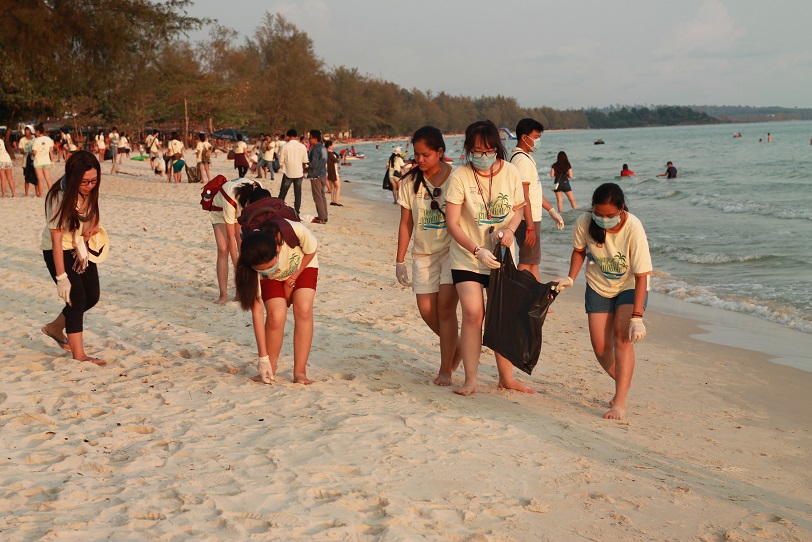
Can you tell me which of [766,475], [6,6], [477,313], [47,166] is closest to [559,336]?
[477,313]

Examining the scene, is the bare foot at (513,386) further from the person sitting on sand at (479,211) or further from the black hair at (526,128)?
the black hair at (526,128)

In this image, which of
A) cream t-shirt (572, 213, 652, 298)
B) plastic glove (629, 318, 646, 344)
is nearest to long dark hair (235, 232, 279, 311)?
cream t-shirt (572, 213, 652, 298)

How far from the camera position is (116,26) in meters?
20.9

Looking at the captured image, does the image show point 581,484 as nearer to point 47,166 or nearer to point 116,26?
point 47,166

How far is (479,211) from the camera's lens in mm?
5363

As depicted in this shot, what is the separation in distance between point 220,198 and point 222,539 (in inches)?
203

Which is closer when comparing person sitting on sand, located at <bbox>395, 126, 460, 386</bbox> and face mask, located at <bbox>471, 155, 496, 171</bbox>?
face mask, located at <bbox>471, 155, 496, 171</bbox>

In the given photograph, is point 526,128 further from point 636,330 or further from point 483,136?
point 636,330

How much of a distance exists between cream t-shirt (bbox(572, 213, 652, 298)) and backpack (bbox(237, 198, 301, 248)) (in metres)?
1.86

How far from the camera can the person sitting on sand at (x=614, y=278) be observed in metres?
5.27

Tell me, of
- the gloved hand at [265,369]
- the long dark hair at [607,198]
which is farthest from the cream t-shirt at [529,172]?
the gloved hand at [265,369]

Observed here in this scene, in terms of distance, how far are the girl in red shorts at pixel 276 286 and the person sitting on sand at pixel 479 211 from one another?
38.1 inches

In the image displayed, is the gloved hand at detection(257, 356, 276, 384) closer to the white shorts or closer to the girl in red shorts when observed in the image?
the girl in red shorts

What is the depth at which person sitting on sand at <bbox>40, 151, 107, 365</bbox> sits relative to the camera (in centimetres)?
571
